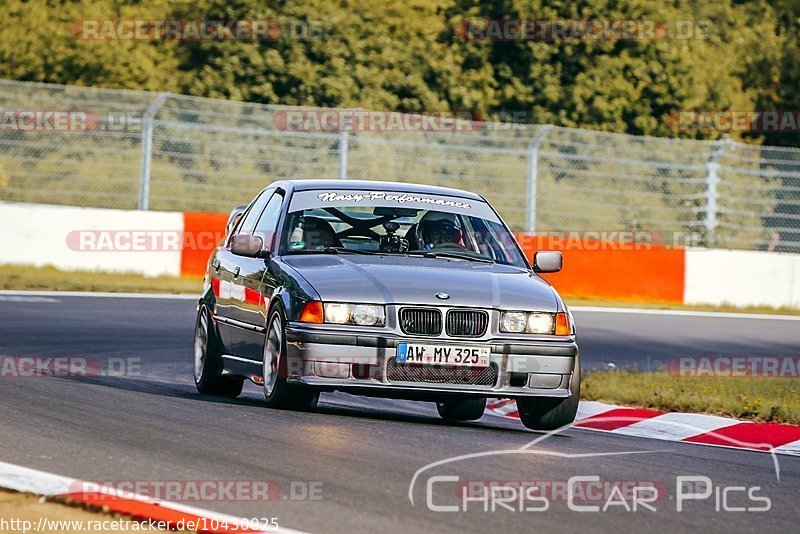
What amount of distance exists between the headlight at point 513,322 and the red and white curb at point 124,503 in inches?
126

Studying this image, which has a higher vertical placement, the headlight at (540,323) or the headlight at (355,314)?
the headlight at (355,314)

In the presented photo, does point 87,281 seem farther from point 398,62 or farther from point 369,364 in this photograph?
point 398,62

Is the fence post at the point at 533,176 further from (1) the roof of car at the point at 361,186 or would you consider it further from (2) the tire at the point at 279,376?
(2) the tire at the point at 279,376

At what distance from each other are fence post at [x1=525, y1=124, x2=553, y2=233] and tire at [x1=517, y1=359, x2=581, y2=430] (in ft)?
45.9

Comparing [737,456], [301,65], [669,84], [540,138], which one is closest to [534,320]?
[737,456]

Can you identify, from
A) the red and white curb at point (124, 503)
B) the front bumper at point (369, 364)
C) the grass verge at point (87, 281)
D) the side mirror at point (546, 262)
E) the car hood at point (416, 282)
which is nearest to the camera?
the red and white curb at point (124, 503)

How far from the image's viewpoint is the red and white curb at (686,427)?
10.1 metres

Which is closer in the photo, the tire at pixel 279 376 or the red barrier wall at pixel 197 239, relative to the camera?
the tire at pixel 279 376

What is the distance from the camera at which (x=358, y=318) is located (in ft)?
30.2

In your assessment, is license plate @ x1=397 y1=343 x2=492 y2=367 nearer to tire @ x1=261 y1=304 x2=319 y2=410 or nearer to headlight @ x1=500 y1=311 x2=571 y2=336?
headlight @ x1=500 y1=311 x2=571 y2=336

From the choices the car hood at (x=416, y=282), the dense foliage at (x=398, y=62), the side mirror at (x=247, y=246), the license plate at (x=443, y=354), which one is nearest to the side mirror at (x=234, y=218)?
the side mirror at (x=247, y=246)

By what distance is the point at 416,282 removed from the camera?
944 centimetres

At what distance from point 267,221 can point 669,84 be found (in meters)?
26.0

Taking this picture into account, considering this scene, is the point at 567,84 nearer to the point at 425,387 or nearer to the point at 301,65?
the point at 301,65
